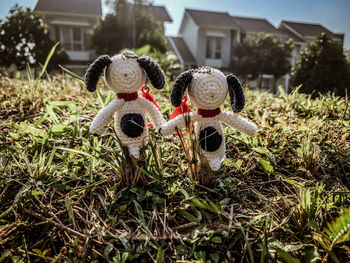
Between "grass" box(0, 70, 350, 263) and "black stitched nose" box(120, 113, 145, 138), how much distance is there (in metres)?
0.07

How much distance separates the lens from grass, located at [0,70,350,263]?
33.7 inches

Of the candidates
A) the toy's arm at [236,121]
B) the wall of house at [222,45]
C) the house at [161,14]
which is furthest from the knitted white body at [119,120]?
the house at [161,14]

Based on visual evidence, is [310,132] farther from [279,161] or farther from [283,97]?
[283,97]

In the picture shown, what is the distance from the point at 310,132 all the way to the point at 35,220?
1.55 m

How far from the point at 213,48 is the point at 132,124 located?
1834 centimetres

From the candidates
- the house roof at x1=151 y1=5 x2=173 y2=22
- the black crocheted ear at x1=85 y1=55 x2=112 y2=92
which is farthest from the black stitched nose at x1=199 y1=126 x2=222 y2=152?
the house roof at x1=151 y1=5 x2=173 y2=22

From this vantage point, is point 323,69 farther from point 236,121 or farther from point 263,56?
point 263,56

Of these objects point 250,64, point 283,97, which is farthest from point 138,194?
point 250,64

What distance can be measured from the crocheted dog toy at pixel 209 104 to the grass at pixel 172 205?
13 centimetres

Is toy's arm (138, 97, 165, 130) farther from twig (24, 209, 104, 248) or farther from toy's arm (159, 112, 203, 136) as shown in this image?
twig (24, 209, 104, 248)

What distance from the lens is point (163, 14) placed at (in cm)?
1869

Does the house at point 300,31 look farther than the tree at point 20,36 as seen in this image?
Yes

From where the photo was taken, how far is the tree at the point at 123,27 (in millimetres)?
14000

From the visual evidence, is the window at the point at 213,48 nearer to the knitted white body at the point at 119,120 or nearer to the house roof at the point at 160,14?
the house roof at the point at 160,14
